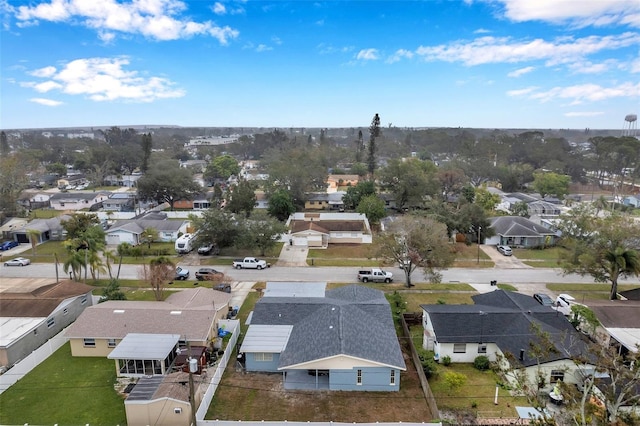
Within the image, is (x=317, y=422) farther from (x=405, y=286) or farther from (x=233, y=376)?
(x=405, y=286)

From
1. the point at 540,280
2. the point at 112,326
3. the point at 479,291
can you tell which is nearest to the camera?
the point at 112,326

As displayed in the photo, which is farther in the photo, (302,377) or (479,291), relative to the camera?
(479,291)

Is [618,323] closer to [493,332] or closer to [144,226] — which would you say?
[493,332]

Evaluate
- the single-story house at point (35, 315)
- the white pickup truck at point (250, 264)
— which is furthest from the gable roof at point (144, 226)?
the single-story house at point (35, 315)

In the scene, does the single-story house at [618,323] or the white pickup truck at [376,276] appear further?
the white pickup truck at [376,276]

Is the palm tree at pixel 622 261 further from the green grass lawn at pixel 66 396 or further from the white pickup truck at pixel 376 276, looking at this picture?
the green grass lawn at pixel 66 396

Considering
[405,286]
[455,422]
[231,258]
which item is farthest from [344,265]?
[455,422]

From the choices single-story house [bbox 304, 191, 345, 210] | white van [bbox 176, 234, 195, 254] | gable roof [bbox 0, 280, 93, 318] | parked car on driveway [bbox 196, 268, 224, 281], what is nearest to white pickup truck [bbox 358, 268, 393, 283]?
parked car on driveway [bbox 196, 268, 224, 281]
